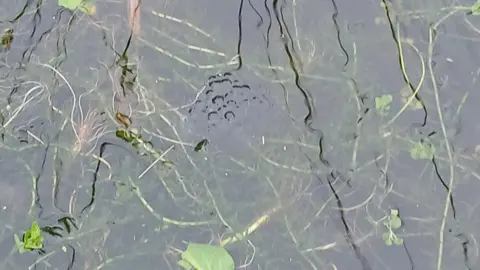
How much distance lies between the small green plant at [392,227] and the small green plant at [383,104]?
19 centimetres

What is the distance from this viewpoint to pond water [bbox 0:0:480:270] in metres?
1.12

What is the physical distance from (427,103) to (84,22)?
0.68 meters

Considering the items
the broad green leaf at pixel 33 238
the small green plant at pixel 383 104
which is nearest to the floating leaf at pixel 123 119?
the broad green leaf at pixel 33 238

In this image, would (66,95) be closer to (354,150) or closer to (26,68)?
(26,68)

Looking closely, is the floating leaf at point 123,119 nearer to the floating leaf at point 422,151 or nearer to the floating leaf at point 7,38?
the floating leaf at point 7,38

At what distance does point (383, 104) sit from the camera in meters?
1.15

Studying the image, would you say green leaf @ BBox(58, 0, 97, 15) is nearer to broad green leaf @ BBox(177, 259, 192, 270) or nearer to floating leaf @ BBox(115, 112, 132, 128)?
floating leaf @ BBox(115, 112, 132, 128)

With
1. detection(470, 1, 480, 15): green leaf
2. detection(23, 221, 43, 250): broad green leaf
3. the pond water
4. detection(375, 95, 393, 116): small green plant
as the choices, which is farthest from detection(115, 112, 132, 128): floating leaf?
detection(470, 1, 480, 15): green leaf

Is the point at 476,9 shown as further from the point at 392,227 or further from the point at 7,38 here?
the point at 7,38

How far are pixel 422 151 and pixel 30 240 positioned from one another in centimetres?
75

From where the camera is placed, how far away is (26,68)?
1.19 meters

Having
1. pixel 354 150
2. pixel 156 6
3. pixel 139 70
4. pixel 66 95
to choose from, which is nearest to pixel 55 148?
pixel 66 95

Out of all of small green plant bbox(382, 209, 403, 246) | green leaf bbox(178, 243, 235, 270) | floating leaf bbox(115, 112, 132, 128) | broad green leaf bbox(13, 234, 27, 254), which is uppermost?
floating leaf bbox(115, 112, 132, 128)

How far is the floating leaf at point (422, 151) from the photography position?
1137mm
